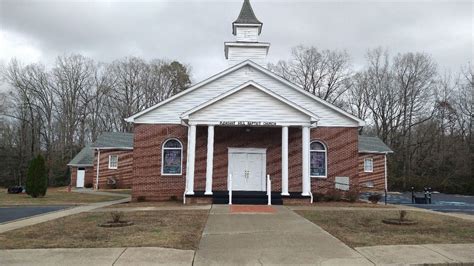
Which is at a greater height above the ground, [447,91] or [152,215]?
[447,91]

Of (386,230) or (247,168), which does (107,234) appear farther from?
(247,168)

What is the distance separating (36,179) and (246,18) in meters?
16.8

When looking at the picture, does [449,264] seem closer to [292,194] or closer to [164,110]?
[292,194]

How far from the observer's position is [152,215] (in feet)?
48.6

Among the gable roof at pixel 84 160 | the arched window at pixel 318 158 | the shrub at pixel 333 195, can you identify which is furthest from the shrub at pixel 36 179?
the shrub at pixel 333 195

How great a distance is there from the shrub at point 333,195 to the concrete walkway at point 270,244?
8.56 m

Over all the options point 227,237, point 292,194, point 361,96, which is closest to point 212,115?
point 292,194

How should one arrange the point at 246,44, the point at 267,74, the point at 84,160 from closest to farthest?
the point at 267,74, the point at 246,44, the point at 84,160

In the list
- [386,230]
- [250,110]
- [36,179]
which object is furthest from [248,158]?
[36,179]

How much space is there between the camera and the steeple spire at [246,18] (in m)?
26.0

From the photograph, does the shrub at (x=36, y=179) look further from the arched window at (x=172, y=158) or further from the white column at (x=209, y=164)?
the white column at (x=209, y=164)

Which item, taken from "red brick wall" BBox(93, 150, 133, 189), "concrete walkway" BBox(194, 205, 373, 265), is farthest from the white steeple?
"red brick wall" BBox(93, 150, 133, 189)

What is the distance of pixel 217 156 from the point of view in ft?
74.1

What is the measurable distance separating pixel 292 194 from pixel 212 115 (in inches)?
223
